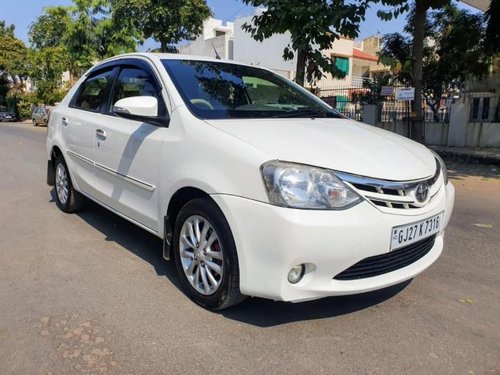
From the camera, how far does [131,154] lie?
12.5 feet

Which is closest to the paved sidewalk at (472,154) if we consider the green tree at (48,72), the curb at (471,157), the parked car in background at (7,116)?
the curb at (471,157)

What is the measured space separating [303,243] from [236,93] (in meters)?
1.69

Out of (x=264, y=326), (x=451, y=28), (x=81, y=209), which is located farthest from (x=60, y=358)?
(x=451, y=28)

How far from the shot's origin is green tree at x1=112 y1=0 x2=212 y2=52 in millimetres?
22703

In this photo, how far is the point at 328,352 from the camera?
2.70m

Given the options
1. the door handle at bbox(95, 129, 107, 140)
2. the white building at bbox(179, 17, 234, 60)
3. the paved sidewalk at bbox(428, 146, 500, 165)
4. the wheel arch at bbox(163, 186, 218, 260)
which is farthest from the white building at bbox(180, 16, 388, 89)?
the wheel arch at bbox(163, 186, 218, 260)

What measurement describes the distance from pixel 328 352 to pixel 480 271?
6.54 ft

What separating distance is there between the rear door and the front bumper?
93cm

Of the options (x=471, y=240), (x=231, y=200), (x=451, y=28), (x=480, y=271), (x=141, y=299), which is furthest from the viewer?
(x=451, y=28)

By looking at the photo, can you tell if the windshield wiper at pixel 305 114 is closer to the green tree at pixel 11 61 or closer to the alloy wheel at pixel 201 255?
the alloy wheel at pixel 201 255

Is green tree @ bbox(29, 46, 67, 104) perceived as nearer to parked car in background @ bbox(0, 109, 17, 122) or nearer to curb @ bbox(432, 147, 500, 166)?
→ parked car in background @ bbox(0, 109, 17, 122)

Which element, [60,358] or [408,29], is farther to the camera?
[408,29]

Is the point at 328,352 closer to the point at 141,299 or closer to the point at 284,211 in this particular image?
the point at 284,211

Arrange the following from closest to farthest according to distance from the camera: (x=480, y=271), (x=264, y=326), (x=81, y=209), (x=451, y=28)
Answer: (x=264, y=326) < (x=480, y=271) < (x=81, y=209) < (x=451, y=28)
